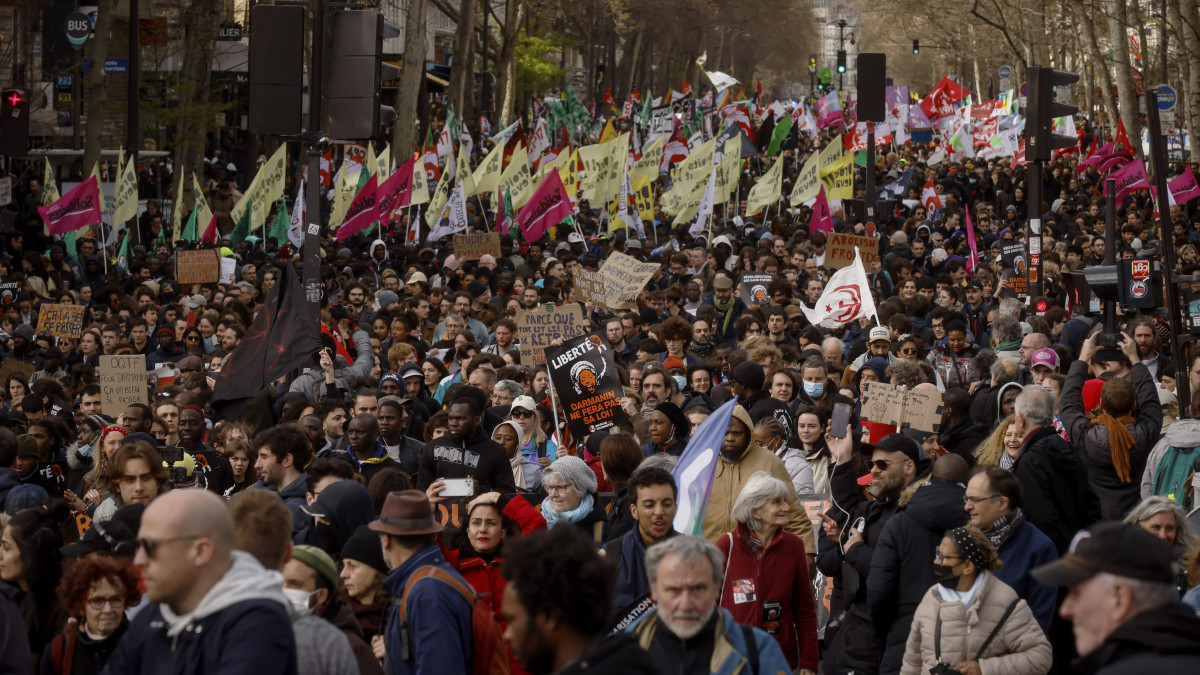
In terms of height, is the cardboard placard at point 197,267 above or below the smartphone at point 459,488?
above

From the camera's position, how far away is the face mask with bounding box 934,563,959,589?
5.23m

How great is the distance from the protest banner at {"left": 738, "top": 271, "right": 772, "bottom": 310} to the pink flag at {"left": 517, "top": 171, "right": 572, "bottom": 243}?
504cm

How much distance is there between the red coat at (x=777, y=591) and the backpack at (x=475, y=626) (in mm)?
1260

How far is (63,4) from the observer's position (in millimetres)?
39219

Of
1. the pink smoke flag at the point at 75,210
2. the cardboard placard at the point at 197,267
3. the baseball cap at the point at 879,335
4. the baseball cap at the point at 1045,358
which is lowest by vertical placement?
the baseball cap at the point at 1045,358

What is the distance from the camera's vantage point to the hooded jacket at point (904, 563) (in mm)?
5754

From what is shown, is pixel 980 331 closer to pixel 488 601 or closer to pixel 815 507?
pixel 815 507

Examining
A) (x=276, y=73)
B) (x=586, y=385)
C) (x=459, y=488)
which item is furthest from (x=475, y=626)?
(x=276, y=73)

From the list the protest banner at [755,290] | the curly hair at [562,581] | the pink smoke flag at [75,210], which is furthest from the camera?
the pink smoke flag at [75,210]

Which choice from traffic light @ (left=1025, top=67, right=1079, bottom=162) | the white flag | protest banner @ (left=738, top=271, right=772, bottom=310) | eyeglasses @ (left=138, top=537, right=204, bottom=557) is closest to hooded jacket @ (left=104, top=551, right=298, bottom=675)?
eyeglasses @ (left=138, top=537, right=204, bottom=557)

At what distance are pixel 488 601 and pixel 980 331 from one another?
927 centimetres

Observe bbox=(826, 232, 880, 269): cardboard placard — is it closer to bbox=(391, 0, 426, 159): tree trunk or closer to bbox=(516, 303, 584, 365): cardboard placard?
bbox=(516, 303, 584, 365): cardboard placard

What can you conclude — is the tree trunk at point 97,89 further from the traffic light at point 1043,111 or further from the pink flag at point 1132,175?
the traffic light at point 1043,111

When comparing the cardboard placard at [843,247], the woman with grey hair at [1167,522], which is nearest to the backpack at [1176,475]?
the woman with grey hair at [1167,522]
